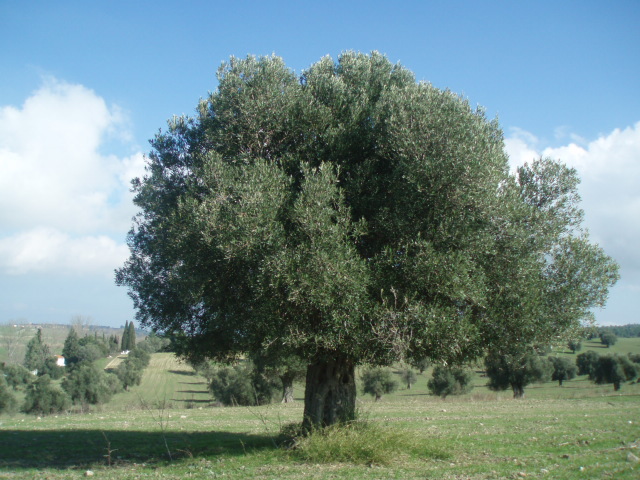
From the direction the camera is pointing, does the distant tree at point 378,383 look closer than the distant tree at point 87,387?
No

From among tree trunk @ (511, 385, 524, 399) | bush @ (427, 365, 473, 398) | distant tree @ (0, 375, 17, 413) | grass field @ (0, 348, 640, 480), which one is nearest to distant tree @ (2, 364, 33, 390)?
distant tree @ (0, 375, 17, 413)

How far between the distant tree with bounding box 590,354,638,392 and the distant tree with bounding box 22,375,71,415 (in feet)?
235

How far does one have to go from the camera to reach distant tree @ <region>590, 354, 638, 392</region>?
66.6m

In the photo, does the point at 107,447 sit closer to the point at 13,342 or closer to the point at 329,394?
the point at 329,394

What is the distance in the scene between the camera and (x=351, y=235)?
12.4 m

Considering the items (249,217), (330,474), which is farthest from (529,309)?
(249,217)

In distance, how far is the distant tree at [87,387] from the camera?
59094mm

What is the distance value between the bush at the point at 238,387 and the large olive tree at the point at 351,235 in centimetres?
3896

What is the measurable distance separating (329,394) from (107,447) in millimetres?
9108

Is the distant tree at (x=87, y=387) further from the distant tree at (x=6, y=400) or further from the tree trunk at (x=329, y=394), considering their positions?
the tree trunk at (x=329, y=394)

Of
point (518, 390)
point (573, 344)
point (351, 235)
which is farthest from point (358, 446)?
point (518, 390)

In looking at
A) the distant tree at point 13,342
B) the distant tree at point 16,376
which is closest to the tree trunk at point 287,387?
the distant tree at point 16,376

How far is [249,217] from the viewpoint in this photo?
11570 mm

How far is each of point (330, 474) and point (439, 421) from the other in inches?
540
